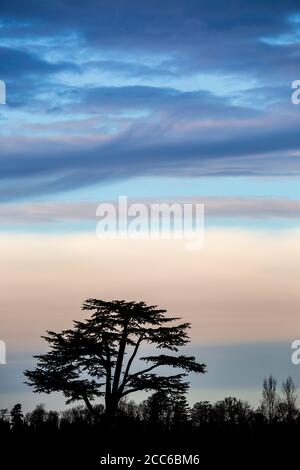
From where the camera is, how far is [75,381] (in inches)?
2153

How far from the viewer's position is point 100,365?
2176 inches

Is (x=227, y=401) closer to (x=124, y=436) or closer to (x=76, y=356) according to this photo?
(x=76, y=356)

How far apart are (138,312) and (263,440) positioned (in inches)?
662

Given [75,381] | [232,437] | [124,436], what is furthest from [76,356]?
[232,437]

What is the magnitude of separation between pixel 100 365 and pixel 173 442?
15.6 m

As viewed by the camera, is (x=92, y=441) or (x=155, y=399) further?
(x=155, y=399)

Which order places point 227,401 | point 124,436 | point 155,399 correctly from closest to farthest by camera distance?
point 124,436
point 155,399
point 227,401

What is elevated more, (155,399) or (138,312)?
(138,312)
